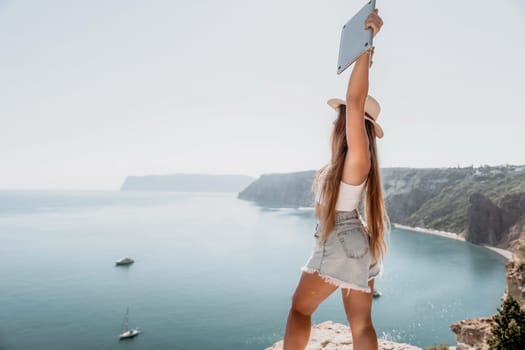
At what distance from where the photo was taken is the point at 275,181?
182375 millimetres

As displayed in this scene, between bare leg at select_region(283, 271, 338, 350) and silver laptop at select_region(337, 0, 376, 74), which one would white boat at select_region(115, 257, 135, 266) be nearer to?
bare leg at select_region(283, 271, 338, 350)

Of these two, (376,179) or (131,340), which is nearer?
(376,179)

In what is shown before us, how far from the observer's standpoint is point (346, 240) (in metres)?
1.87

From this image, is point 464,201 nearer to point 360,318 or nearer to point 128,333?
point 128,333

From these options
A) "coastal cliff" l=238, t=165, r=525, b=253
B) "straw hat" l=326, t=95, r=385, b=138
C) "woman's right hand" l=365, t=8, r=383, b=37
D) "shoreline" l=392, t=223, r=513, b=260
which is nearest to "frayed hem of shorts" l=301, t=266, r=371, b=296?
"straw hat" l=326, t=95, r=385, b=138

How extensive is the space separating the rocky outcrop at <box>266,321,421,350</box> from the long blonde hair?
2755 mm

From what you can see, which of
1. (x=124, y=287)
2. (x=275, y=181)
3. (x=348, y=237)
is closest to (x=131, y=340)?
(x=124, y=287)

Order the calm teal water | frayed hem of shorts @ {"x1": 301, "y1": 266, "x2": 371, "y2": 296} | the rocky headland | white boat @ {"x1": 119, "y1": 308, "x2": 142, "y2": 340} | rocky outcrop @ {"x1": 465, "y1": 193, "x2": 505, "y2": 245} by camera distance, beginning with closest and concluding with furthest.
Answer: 1. frayed hem of shorts @ {"x1": 301, "y1": 266, "x2": 371, "y2": 296}
2. white boat @ {"x1": 119, "y1": 308, "x2": 142, "y2": 340}
3. the calm teal water
4. the rocky headland
5. rocky outcrop @ {"x1": 465, "y1": 193, "x2": 505, "y2": 245}

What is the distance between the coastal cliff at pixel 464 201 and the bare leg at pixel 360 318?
63.8m

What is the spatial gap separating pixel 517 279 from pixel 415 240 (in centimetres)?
7387

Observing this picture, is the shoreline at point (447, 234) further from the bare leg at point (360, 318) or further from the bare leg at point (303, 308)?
the bare leg at point (303, 308)

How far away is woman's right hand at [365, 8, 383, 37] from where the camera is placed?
156 centimetres

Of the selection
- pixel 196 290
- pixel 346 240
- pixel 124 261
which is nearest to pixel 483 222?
pixel 196 290

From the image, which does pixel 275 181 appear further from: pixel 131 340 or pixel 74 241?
pixel 131 340
